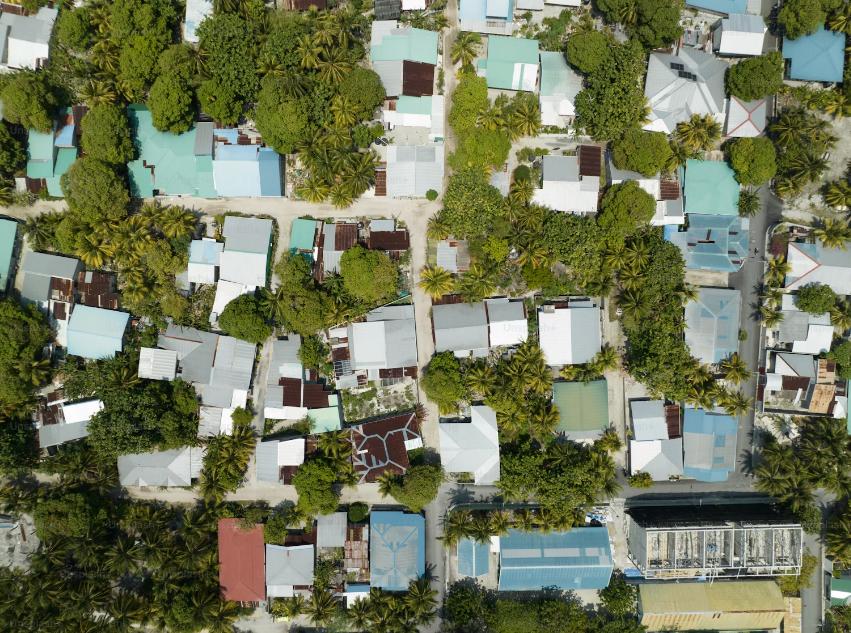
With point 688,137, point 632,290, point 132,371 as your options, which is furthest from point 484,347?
point 132,371

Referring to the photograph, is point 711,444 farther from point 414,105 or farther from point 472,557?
point 414,105

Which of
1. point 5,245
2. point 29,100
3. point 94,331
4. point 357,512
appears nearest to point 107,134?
point 29,100

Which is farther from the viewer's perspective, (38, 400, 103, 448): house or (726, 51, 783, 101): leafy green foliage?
(38, 400, 103, 448): house

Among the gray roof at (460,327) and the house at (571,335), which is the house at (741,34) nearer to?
the house at (571,335)

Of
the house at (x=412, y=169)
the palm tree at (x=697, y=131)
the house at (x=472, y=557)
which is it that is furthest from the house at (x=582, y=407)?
the palm tree at (x=697, y=131)

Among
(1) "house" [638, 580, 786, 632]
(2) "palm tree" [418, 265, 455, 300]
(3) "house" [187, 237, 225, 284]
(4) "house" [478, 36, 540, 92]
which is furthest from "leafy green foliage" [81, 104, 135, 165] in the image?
(1) "house" [638, 580, 786, 632]

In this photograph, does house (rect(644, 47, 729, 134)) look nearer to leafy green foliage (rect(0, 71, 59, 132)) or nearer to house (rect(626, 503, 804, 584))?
house (rect(626, 503, 804, 584))

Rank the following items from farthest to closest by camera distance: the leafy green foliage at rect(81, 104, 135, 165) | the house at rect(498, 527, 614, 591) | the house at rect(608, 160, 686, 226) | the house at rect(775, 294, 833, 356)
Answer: the house at rect(775, 294, 833, 356) → the house at rect(608, 160, 686, 226) → the house at rect(498, 527, 614, 591) → the leafy green foliage at rect(81, 104, 135, 165)
